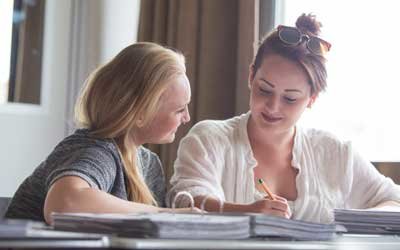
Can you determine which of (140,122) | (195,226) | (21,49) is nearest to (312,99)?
(140,122)

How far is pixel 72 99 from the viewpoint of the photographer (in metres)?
3.05

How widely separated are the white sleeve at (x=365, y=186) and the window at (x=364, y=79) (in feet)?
1.32

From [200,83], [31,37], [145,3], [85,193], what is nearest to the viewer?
[85,193]

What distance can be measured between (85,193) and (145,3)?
1.57 metres

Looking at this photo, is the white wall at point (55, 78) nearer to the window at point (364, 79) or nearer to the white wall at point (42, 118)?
the white wall at point (42, 118)

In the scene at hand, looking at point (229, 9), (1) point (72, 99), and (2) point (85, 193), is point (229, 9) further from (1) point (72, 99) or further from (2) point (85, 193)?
(2) point (85, 193)

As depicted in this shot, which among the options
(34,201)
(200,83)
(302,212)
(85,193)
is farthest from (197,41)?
(85,193)

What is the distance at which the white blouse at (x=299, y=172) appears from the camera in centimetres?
173

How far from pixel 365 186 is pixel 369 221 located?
19.6 inches

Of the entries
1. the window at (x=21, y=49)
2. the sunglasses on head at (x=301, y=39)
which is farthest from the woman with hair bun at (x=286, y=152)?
the window at (x=21, y=49)

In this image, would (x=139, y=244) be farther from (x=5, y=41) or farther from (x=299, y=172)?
(x=5, y=41)

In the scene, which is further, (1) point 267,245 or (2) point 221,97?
(2) point 221,97

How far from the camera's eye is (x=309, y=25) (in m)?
1.87

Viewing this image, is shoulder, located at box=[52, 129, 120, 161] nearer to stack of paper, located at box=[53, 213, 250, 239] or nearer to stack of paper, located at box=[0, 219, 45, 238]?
stack of paper, located at box=[53, 213, 250, 239]
